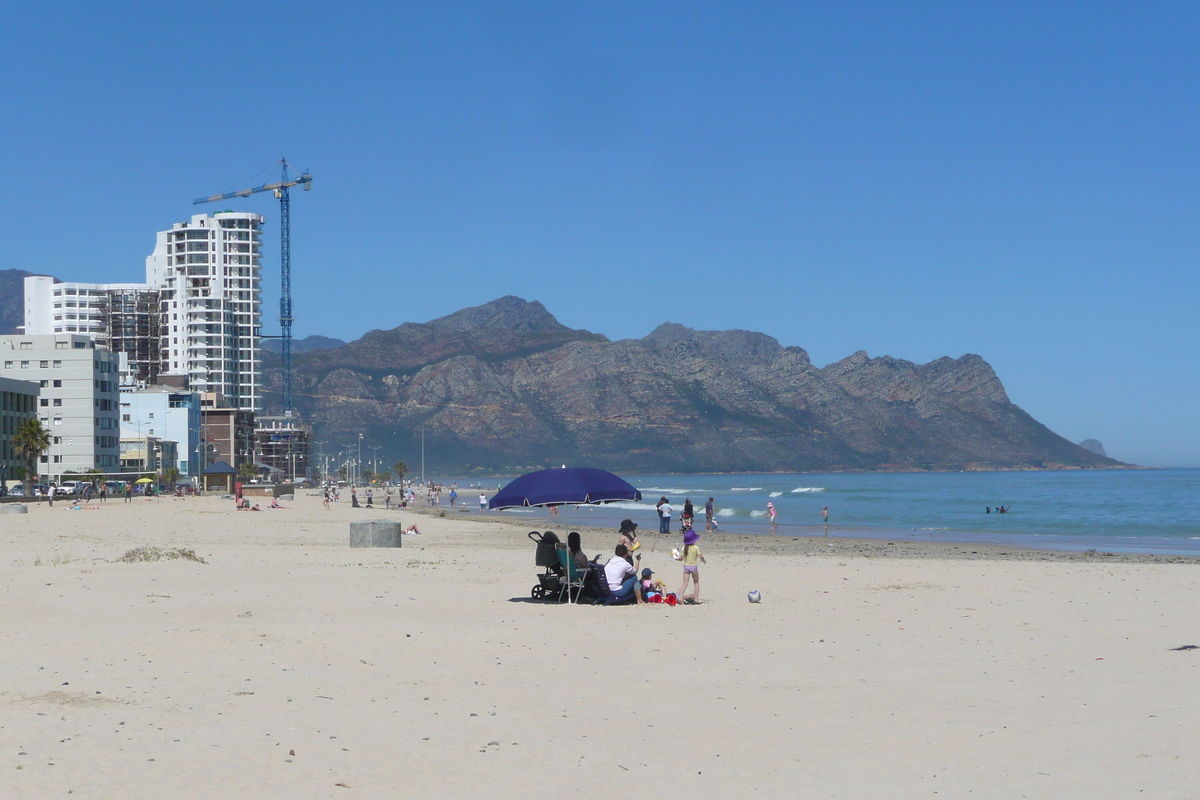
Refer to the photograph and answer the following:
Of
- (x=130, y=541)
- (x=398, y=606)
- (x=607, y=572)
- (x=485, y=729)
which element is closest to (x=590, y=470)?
(x=607, y=572)

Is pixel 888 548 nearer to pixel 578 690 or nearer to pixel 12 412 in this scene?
pixel 578 690

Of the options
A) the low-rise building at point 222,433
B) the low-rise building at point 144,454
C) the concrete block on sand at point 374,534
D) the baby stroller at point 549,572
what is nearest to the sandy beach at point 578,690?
the baby stroller at point 549,572

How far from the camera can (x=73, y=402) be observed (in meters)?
116

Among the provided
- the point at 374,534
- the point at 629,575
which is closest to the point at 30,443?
the point at 374,534

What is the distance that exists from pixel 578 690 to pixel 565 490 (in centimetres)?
830

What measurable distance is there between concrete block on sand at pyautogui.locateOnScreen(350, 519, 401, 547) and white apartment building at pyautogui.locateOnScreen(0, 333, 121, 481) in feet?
309

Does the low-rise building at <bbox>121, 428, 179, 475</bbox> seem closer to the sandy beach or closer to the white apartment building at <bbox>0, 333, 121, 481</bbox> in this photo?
the white apartment building at <bbox>0, 333, 121, 481</bbox>

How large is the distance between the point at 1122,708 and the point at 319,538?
1124 inches

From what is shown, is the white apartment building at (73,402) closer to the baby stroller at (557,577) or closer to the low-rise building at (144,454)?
the low-rise building at (144,454)

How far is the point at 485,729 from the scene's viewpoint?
837 centimetres

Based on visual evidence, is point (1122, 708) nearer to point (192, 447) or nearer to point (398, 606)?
point (398, 606)

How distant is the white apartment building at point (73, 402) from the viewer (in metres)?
114

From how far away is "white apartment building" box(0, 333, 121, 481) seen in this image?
4491 inches

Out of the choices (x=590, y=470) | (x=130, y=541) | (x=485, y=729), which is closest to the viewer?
(x=485, y=729)
